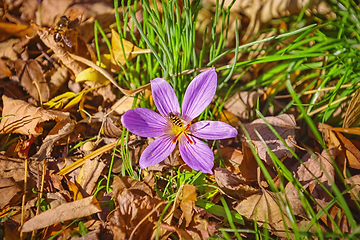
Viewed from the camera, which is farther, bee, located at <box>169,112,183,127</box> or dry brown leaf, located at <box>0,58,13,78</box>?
dry brown leaf, located at <box>0,58,13,78</box>

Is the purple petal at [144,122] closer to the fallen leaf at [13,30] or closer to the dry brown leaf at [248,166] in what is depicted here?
the dry brown leaf at [248,166]

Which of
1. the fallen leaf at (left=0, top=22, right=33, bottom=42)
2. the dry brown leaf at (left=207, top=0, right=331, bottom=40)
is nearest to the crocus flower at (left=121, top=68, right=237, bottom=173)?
the dry brown leaf at (left=207, top=0, right=331, bottom=40)

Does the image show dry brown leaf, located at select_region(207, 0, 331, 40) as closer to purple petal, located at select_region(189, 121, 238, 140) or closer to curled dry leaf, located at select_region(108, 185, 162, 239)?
purple petal, located at select_region(189, 121, 238, 140)

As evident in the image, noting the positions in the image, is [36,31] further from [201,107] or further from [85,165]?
[201,107]

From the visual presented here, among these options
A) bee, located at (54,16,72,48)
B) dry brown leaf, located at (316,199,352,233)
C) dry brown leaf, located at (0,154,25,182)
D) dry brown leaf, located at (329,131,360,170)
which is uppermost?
bee, located at (54,16,72,48)

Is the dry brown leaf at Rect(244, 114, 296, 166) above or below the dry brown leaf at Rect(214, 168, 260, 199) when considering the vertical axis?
above

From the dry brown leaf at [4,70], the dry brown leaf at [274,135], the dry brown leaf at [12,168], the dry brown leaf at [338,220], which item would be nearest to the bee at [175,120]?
the dry brown leaf at [274,135]

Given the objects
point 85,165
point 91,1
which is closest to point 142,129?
point 85,165
